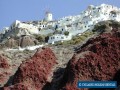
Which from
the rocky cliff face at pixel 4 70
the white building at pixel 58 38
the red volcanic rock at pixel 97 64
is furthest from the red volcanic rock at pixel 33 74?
the white building at pixel 58 38

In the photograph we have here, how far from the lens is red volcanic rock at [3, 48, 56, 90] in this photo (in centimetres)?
5322

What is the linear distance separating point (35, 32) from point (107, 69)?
79617mm

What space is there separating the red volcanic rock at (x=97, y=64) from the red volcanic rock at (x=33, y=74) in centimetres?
382

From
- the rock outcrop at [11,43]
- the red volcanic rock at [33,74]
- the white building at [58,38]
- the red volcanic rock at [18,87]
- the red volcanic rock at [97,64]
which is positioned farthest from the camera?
the rock outcrop at [11,43]

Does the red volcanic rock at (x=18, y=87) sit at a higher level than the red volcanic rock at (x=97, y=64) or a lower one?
lower

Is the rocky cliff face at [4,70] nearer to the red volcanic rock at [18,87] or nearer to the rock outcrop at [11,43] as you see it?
the red volcanic rock at [18,87]

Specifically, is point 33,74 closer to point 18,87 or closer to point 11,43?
point 18,87

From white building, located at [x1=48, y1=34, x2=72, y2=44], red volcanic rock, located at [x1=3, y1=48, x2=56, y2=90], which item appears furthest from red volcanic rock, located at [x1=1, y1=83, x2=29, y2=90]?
white building, located at [x1=48, y1=34, x2=72, y2=44]

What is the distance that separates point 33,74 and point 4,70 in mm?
6682

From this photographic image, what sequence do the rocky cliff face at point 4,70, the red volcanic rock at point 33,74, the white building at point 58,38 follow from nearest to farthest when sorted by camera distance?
the red volcanic rock at point 33,74
the rocky cliff face at point 4,70
the white building at point 58,38

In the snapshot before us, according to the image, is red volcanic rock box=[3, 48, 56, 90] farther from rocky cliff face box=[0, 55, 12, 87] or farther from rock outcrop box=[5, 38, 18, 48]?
rock outcrop box=[5, 38, 18, 48]

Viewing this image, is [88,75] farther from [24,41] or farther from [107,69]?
[24,41]

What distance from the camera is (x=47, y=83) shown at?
53.6 metres

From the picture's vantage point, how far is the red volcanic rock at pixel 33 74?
5322 cm
